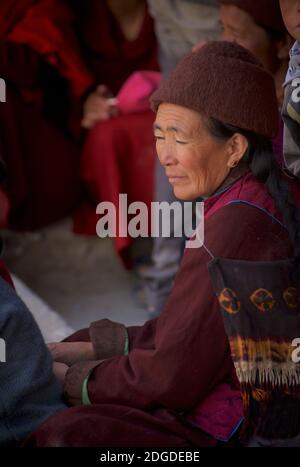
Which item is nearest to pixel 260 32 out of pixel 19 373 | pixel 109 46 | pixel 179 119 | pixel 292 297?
pixel 179 119

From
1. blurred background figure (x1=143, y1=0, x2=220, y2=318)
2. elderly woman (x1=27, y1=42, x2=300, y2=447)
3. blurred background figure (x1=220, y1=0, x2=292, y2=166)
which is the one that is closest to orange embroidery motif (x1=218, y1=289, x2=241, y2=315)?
elderly woman (x1=27, y1=42, x2=300, y2=447)

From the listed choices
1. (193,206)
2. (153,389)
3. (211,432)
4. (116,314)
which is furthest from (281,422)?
(116,314)

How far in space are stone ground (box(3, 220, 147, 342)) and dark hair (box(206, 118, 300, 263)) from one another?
6.32ft

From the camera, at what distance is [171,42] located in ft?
13.2

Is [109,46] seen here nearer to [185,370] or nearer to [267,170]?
[267,170]

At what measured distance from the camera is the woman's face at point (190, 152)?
237 centimetres

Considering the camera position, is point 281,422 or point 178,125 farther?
point 178,125

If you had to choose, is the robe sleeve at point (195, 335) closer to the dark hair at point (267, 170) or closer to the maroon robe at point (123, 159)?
the dark hair at point (267, 170)

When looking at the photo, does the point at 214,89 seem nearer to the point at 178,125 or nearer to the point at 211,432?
the point at 178,125

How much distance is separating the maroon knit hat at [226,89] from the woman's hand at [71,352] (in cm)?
86

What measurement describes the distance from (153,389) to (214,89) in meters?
0.87

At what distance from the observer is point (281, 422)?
87.5 inches

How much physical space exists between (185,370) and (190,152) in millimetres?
651
